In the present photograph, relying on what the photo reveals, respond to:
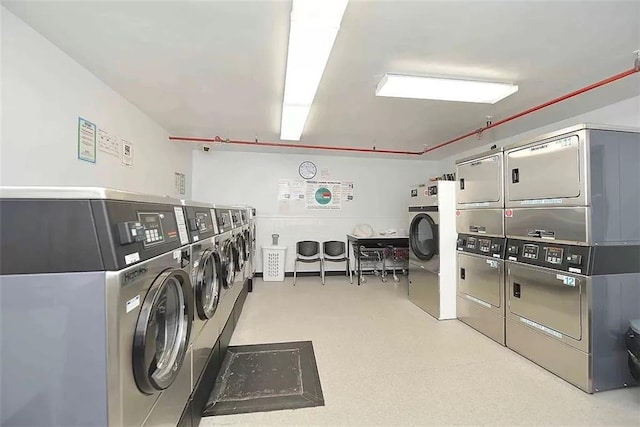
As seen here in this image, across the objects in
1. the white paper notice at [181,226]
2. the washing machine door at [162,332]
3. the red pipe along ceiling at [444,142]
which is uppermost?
the red pipe along ceiling at [444,142]

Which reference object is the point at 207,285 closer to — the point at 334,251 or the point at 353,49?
the point at 353,49

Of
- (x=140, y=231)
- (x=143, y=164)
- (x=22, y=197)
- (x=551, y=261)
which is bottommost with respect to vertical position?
(x=551, y=261)

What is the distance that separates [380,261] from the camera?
5855mm

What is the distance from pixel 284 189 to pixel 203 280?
4031mm

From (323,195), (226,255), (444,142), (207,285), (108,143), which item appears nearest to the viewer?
(207,285)

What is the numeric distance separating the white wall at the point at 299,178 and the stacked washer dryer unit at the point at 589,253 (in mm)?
3779

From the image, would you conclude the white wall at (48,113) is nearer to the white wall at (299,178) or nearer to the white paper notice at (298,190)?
the white wall at (299,178)

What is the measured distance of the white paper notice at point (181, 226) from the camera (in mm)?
1387

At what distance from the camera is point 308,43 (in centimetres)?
176

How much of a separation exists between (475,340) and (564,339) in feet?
2.63

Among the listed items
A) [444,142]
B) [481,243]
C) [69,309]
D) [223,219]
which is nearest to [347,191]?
[444,142]

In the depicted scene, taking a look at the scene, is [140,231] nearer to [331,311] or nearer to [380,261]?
[331,311]

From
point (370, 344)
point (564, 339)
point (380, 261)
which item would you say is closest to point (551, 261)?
point (564, 339)

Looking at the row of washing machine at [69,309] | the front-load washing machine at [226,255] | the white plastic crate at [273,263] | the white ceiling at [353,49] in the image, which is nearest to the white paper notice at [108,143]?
the white ceiling at [353,49]
